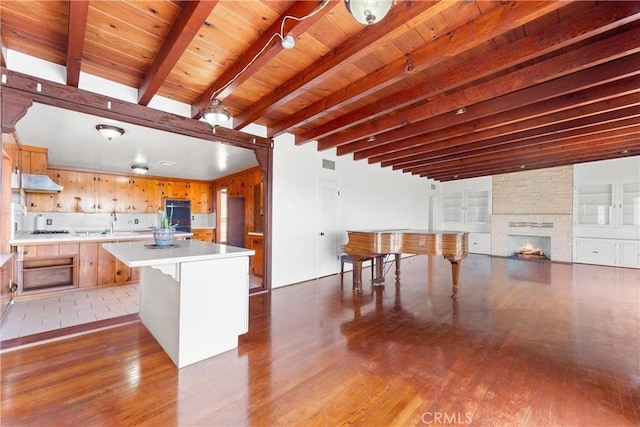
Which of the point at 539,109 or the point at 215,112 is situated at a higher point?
the point at 539,109

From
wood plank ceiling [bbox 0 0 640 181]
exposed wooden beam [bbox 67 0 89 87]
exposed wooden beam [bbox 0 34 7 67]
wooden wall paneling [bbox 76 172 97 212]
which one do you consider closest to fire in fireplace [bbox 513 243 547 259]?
wood plank ceiling [bbox 0 0 640 181]

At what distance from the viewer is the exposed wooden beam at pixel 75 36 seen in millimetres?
1756

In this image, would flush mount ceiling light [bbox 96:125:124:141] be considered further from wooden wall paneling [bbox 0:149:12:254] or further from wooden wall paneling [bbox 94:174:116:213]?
wooden wall paneling [bbox 94:174:116:213]

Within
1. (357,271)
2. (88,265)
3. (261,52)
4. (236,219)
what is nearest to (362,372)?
(357,271)

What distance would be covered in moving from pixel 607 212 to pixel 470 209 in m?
3.25

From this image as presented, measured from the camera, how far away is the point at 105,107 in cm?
293

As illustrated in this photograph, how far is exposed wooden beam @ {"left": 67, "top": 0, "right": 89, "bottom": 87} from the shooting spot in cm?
176

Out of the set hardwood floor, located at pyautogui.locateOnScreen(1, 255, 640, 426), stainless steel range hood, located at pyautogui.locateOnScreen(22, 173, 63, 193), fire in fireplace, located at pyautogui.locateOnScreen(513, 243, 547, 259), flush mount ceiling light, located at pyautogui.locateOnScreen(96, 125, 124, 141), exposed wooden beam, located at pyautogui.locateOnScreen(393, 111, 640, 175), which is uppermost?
exposed wooden beam, located at pyautogui.locateOnScreen(393, 111, 640, 175)

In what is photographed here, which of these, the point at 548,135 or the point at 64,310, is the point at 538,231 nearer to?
the point at 548,135

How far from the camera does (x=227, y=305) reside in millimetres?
2494

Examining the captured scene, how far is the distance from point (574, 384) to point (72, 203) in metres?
8.63

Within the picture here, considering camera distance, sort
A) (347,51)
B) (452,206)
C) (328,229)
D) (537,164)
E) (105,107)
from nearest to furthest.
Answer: (347,51), (105,107), (328,229), (537,164), (452,206)

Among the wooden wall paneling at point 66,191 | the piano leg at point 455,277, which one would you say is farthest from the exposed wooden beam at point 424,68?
the wooden wall paneling at point 66,191

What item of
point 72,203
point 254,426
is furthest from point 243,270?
point 72,203
